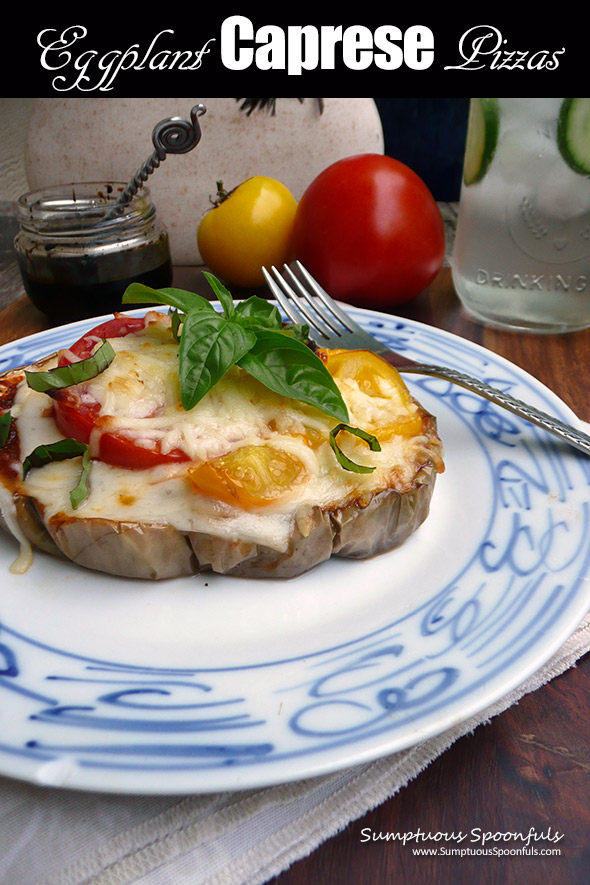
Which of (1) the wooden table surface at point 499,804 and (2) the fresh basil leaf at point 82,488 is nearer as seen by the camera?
(1) the wooden table surface at point 499,804

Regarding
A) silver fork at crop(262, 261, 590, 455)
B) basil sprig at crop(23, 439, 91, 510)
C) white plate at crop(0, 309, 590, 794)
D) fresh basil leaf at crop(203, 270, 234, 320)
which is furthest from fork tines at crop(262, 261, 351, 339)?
basil sprig at crop(23, 439, 91, 510)

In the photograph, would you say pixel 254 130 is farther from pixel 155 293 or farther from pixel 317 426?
pixel 317 426

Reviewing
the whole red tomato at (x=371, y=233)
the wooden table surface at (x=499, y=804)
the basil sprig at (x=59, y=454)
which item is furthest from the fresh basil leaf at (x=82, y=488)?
the whole red tomato at (x=371, y=233)

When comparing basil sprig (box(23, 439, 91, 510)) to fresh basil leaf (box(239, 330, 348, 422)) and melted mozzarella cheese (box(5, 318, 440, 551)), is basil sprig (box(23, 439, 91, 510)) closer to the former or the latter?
melted mozzarella cheese (box(5, 318, 440, 551))

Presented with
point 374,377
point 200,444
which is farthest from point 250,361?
point 374,377

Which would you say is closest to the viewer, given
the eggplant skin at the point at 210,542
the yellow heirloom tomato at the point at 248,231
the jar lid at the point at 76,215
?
the eggplant skin at the point at 210,542

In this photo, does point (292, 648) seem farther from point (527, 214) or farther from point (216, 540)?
point (527, 214)

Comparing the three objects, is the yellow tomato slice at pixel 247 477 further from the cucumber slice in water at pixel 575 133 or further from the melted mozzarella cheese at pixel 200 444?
the cucumber slice in water at pixel 575 133
